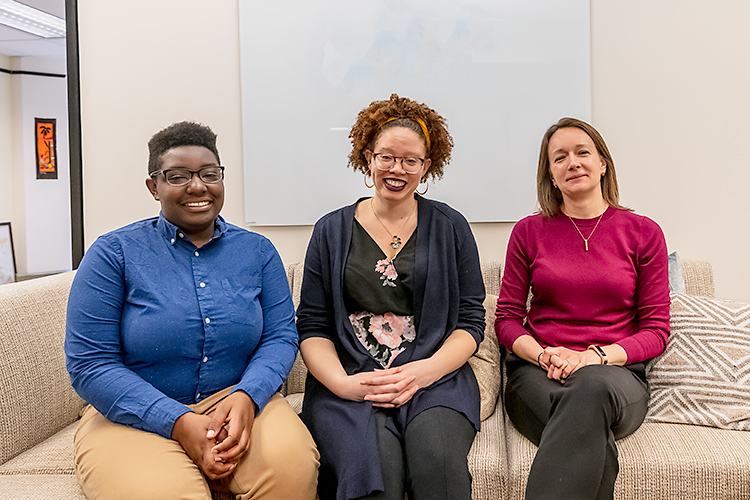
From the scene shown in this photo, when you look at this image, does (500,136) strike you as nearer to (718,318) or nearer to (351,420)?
(718,318)

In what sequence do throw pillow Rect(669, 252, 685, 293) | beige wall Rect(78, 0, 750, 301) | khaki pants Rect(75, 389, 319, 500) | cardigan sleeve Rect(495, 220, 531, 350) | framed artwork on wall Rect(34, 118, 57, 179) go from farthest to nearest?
framed artwork on wall Rect(34, 118, 57, 179) → beige wall Rect(78, 0, 750, 301) → throw pillow Rect(669, 252, 685, 293) → cardigan sleeve Rect(495, 220, 531, 350) → khaki pants Rect(75, 389, 319, 500)

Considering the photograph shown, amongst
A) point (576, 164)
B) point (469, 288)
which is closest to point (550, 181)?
point (576, 164)

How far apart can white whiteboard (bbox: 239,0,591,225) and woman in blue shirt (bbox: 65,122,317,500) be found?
2.73 ft

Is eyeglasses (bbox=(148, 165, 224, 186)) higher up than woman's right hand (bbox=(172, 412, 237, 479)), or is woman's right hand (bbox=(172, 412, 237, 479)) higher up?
eyeglasses (bbox=(148, 165, 224, 186))

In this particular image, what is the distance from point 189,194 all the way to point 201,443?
25.5 inches

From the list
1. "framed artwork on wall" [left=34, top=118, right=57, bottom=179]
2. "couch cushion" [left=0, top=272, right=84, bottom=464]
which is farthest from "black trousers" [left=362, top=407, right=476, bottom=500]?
"framed artwork on wall" [left=34, top=118, right=57, bottom=179]

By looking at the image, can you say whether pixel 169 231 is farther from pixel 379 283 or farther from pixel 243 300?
pixel 379 283

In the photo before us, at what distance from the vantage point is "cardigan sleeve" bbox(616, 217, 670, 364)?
5.56 ft

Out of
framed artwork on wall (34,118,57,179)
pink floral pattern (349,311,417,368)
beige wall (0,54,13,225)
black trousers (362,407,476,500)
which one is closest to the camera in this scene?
black trousers (362,407,476,500)

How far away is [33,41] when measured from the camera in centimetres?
276

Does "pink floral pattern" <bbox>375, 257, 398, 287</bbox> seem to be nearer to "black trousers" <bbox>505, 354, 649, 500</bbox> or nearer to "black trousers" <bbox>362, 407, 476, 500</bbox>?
"black trousers" <bbox>362, 407, 476, 500</bbox>

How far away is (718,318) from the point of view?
180 centimetres

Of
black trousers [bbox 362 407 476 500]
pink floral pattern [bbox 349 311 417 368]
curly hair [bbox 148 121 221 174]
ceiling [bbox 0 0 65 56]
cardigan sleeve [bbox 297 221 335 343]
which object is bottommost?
black trousers [bbox 362 407 476 500]

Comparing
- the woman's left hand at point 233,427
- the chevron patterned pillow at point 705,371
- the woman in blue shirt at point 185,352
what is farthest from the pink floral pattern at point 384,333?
the chevron patterned pillow at point 705,371
